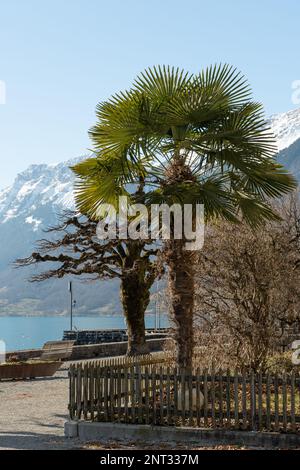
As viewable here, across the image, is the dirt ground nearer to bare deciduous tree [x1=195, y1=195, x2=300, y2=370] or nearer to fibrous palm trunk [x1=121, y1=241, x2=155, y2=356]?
Answer: bare deciduous tree [x1=195, y1=195, x2=300, y2=370]

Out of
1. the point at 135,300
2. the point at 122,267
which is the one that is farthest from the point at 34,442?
the point at 122,267

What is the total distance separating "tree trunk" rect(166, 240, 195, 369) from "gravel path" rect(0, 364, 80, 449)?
3131 mm

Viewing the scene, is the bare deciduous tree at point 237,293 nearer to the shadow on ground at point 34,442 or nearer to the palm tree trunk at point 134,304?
the shadow on ground at point 34,442

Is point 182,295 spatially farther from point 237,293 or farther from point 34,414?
point 34,414

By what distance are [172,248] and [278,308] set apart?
6759 mm

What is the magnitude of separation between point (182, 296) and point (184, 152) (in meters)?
3.49

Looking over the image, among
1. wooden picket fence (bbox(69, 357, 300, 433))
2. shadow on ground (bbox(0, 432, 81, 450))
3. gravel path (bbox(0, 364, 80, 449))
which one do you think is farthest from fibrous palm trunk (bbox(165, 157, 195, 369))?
shadow on ground (bbox(0, 432, 81, 450))

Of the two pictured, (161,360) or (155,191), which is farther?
(161,360)

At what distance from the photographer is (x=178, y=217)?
17.0 meters

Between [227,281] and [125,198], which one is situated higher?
[125,198]

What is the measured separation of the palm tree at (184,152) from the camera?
17.1 metres
